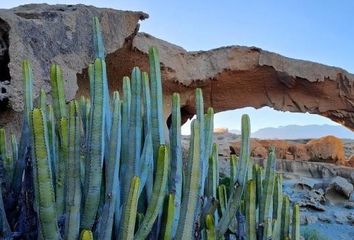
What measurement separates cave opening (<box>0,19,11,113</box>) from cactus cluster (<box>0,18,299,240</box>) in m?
2.11

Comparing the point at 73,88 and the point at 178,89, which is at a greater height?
the point at 178,89

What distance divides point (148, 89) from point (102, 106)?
0.42 metres

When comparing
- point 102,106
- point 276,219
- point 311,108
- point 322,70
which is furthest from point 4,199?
point 311,108

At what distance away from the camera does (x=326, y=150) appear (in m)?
12.2

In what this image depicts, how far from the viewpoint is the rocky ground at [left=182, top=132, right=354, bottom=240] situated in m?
6.34

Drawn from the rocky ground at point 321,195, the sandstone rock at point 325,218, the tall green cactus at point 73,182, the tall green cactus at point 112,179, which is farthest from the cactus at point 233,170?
the sandstone rock at point 325,218

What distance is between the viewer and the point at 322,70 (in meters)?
9.68

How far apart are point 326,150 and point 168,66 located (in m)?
6.17

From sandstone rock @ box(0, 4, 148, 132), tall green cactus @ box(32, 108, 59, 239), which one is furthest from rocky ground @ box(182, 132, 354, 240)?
tall green cactus @ box(32, 108, 59, 239)

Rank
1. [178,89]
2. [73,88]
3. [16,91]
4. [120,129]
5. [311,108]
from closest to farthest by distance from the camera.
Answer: [120,129] < [16,91] < [73,88] < [178,89] < [311,108]

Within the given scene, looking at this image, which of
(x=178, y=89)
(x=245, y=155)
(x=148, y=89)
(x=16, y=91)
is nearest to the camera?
(x=148, y=89)

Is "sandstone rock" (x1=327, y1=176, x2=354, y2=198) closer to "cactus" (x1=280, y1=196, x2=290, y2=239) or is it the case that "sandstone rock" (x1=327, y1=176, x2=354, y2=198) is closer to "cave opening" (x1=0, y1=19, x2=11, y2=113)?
"cactus" (x1=280, y1=196, x2=290, y2=239)

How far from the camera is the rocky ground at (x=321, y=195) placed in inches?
250

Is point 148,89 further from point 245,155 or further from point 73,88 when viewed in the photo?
point 73,88
